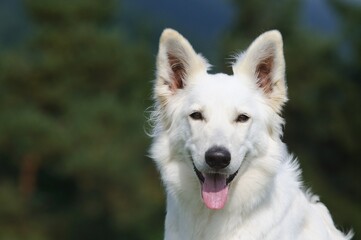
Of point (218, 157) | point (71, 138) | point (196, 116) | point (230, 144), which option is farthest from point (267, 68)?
point (71, 138)

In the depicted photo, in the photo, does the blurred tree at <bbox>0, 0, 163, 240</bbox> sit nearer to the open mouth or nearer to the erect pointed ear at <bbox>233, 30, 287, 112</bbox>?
the erect pointed ear at <bbox>233, 30, 287, 112</bbox>

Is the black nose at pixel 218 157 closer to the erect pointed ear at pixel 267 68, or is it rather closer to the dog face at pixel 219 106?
the dog face at pixel 219 106

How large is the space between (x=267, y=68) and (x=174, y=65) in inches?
31.0

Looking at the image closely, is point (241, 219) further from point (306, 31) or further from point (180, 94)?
point (306, 31)

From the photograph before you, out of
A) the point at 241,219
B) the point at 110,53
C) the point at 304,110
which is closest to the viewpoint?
the point at 241,219

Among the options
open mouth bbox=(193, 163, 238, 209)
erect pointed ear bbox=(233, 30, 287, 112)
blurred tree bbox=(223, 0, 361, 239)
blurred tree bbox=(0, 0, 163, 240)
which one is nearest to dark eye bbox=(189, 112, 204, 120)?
open mouth bbox=(193, 163, 238, 209)

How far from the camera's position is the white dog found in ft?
21.9

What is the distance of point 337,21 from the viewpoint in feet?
108

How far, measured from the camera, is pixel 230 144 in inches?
255

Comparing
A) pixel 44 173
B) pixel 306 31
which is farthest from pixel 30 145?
pixel 306 31

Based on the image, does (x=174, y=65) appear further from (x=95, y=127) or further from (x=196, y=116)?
(x=95, y=127)

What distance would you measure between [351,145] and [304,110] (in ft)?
11.7

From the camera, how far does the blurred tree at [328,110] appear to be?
100 ft

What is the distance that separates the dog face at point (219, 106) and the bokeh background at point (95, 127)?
874 inches
